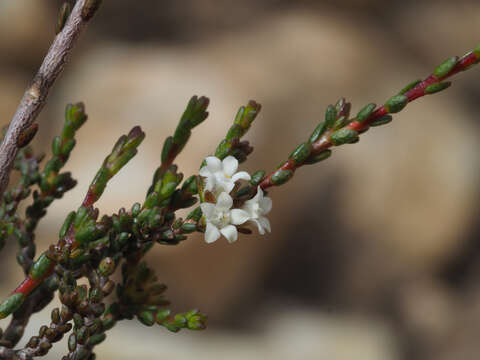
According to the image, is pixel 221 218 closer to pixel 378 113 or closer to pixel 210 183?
pixel 210 183

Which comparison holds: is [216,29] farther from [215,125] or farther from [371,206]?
[371,206]

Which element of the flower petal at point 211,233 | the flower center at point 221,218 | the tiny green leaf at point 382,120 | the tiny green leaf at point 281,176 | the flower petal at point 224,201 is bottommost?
the flower petal at point 211,233

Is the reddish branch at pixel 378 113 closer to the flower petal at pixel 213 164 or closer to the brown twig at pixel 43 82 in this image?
the flower petal at pixel 213 164

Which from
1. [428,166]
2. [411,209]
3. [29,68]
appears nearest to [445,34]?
[428,166]

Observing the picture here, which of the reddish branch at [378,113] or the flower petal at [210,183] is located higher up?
the reddish branch at [378,113]

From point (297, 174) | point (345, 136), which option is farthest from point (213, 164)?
point (297, 174)

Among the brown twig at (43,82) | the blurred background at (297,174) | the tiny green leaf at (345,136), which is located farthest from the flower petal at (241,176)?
the blurred background at (297,174)
